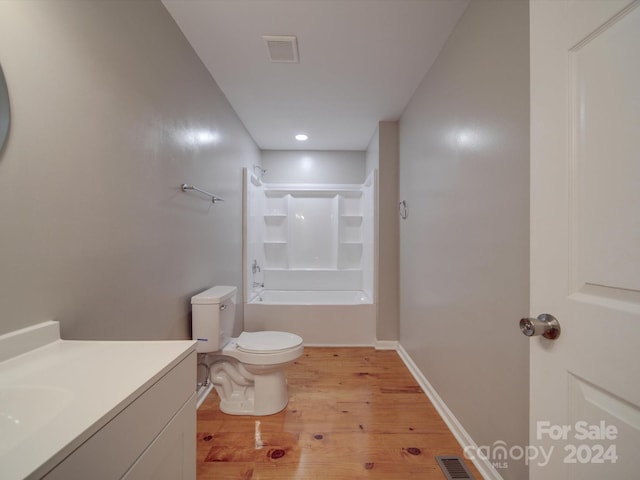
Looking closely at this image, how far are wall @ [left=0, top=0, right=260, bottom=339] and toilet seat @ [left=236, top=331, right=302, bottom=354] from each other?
1.29 feet

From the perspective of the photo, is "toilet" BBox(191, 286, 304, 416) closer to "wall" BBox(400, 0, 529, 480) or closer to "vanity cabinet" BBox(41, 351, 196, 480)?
"vanity cabinet" BBox(41, 351, 196, 480)

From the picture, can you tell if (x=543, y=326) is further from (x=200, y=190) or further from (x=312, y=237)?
(x=312, y=237)

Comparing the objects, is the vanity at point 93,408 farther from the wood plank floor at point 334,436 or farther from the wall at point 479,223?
the wall at point 479,223

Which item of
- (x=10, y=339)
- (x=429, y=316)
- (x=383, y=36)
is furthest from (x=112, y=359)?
(x=383, y=36)

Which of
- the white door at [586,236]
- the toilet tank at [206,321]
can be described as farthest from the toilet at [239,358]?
the white door at [586,236]

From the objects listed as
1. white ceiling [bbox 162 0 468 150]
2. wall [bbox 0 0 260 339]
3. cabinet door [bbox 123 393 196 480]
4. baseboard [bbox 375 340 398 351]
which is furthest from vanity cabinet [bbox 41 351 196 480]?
baseboard [bbox 375 340 398 351]

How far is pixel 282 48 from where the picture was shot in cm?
185

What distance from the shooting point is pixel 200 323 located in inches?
69.9

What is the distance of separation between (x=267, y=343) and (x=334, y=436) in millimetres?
699

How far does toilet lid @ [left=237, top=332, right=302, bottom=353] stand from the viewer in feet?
6.01

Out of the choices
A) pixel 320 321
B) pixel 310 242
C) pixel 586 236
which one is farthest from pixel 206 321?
pixel 310 242

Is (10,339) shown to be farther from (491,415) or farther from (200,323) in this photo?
(491,415)

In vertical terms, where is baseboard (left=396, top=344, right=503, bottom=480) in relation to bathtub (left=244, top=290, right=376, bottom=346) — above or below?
below

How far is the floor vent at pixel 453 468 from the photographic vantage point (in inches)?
52.8
